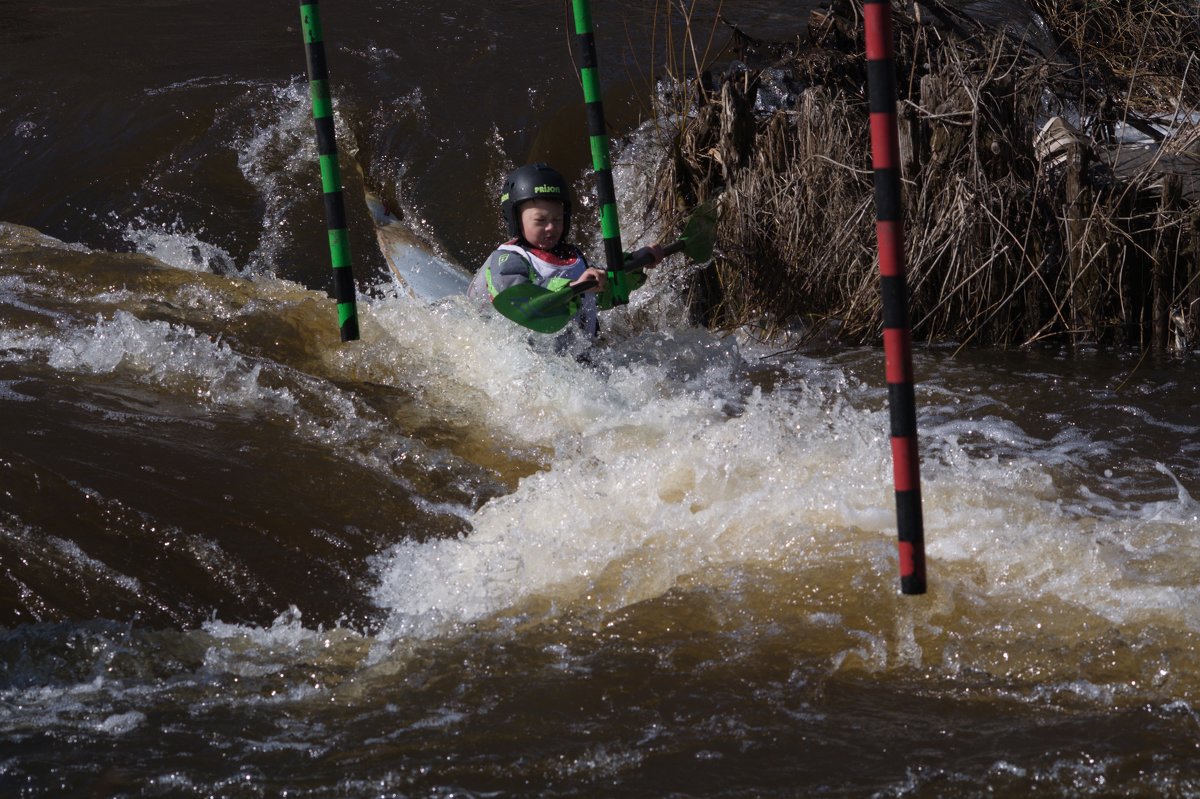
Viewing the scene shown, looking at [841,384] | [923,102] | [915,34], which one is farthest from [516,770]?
[915,34]

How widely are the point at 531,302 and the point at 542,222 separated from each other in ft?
1.75

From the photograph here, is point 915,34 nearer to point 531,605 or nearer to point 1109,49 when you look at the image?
point 1109,49

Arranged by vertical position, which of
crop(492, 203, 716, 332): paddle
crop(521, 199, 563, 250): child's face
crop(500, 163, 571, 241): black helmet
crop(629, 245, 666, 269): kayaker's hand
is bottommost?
crop(492, 203, 716, 332): paddle

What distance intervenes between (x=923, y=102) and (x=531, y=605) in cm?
356

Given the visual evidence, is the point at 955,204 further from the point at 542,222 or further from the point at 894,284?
the point at 894,284

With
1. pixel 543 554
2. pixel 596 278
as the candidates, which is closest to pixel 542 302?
pixel 596 278

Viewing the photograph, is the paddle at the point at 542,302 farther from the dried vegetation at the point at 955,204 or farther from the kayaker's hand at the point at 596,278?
the dried vegetation at the point at 955,204

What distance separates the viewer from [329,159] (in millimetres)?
4277

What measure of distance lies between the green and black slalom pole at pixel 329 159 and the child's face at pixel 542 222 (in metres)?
0.91

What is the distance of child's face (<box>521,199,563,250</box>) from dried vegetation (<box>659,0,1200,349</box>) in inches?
51.2

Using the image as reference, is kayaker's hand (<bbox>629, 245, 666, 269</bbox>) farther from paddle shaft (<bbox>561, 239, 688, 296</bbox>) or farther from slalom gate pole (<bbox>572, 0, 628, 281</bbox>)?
slalom gate pole (<bbox>572, 0, 628, 281</bbox>)

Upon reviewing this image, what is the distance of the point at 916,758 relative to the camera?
2.52 m

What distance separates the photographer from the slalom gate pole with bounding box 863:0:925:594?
2.50 meters

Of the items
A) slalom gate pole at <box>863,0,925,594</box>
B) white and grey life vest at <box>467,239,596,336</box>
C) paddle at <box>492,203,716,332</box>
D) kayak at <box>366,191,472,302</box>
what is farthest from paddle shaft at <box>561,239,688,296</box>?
slalom gate pole at <box>863,0,925,594</box>
